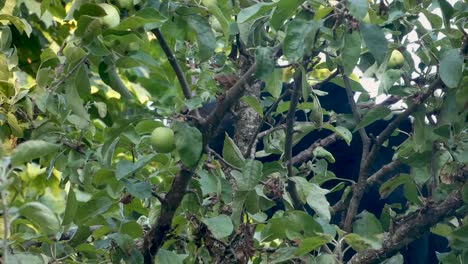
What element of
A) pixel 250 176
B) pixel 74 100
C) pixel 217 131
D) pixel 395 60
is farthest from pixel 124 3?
pixel 395 60

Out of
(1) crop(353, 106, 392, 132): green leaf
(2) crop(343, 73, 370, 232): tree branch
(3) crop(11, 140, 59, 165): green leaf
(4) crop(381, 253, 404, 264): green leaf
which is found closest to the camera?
(3) crop(11, 140, 59, 165): green leaf

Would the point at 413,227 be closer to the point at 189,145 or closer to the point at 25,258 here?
the point at 189,145

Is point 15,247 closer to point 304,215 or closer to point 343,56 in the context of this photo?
point 304,215

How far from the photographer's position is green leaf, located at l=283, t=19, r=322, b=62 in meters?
1.66

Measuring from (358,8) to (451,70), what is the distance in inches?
12.8

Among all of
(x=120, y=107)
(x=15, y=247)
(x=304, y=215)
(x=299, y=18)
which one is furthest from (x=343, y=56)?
(x=120, y=107)

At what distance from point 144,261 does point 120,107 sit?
2.13m

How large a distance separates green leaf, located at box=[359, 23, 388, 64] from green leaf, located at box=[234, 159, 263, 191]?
12.3 inches

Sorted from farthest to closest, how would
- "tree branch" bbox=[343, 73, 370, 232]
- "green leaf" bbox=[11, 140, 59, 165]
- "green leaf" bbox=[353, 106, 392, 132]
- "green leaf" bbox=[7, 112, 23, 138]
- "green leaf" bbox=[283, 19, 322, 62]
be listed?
"tree branch" bbox=[343, 73, 370, 232] < "green leaf" bbox=[353, 106, 392, 132] < "green leaf" bbox=[7, 112, 23, 138] < "green leaf" bbox=[283, 19, 322, 62] < "green leaf" bbox=[11, 140, 59, 165]

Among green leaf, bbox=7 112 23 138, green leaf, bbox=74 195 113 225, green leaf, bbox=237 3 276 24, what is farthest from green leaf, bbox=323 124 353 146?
green leaf, bbox=7 112 23 138

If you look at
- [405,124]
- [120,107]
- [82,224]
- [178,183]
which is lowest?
[120,107]

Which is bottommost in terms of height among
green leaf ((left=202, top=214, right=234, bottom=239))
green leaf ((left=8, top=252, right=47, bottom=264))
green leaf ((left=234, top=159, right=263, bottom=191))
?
green leaf ((left=202, top=214, right=234, bottom=239))

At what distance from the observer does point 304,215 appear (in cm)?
175

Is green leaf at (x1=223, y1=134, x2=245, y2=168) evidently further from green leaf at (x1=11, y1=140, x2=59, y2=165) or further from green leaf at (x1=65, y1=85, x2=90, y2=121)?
green leaf at (x1=11, y1=140, x2=59, y2=165)
